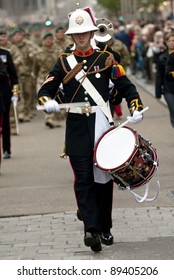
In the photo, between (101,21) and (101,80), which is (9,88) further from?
(101,80)

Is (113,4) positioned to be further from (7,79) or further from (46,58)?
(7,79)

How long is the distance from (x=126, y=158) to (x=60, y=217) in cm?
210

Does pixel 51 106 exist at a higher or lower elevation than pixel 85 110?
higher

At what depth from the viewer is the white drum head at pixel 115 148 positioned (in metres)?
8.16

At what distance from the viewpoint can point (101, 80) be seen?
8.45m

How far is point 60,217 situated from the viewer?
10055 mm

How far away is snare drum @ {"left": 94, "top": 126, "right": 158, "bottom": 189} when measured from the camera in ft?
26.7

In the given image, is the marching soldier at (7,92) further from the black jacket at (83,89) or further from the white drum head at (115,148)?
the white drum head at (115,148)

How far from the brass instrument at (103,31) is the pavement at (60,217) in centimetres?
170

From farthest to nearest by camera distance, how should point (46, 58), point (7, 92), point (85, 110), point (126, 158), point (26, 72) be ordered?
point (26, 72) < point (46, 58) < point (7, 92) < point (85, 110) < point (126, 158)

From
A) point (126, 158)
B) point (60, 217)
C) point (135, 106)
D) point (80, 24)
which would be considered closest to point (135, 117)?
point (135, 106)
